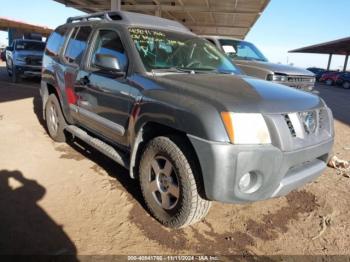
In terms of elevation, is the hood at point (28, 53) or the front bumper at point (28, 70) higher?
the hood at point (28, 53)

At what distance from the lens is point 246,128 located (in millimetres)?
2613

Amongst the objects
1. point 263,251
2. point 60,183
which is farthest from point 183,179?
point 60,183

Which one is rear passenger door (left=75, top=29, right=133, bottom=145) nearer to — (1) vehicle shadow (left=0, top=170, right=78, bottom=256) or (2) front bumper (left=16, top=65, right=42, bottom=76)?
(1) vehicle shadow (left=0, top=170, right=78, bottom=256)

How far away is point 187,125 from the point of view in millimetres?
2742

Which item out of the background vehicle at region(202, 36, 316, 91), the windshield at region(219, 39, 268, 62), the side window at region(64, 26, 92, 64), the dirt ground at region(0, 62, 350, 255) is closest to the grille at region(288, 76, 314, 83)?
the background vehicle at region(202, 36, 316, 91)

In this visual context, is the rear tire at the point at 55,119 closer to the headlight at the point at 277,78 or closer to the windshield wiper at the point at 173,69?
the windshield wiper at the point at 173,69

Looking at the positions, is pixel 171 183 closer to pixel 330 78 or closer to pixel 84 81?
pixel 84 81

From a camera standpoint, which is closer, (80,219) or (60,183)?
(80,219)

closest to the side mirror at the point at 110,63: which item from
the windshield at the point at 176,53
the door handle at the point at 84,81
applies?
the windshield at the point at 176,53

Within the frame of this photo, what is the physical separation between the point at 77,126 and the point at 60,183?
1215 millimetres

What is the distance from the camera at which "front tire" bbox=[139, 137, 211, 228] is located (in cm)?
286

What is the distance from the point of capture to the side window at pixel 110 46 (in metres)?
3.74

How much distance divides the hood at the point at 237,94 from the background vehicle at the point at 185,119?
1 centimetres

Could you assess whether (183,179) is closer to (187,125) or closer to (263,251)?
(187,125)
